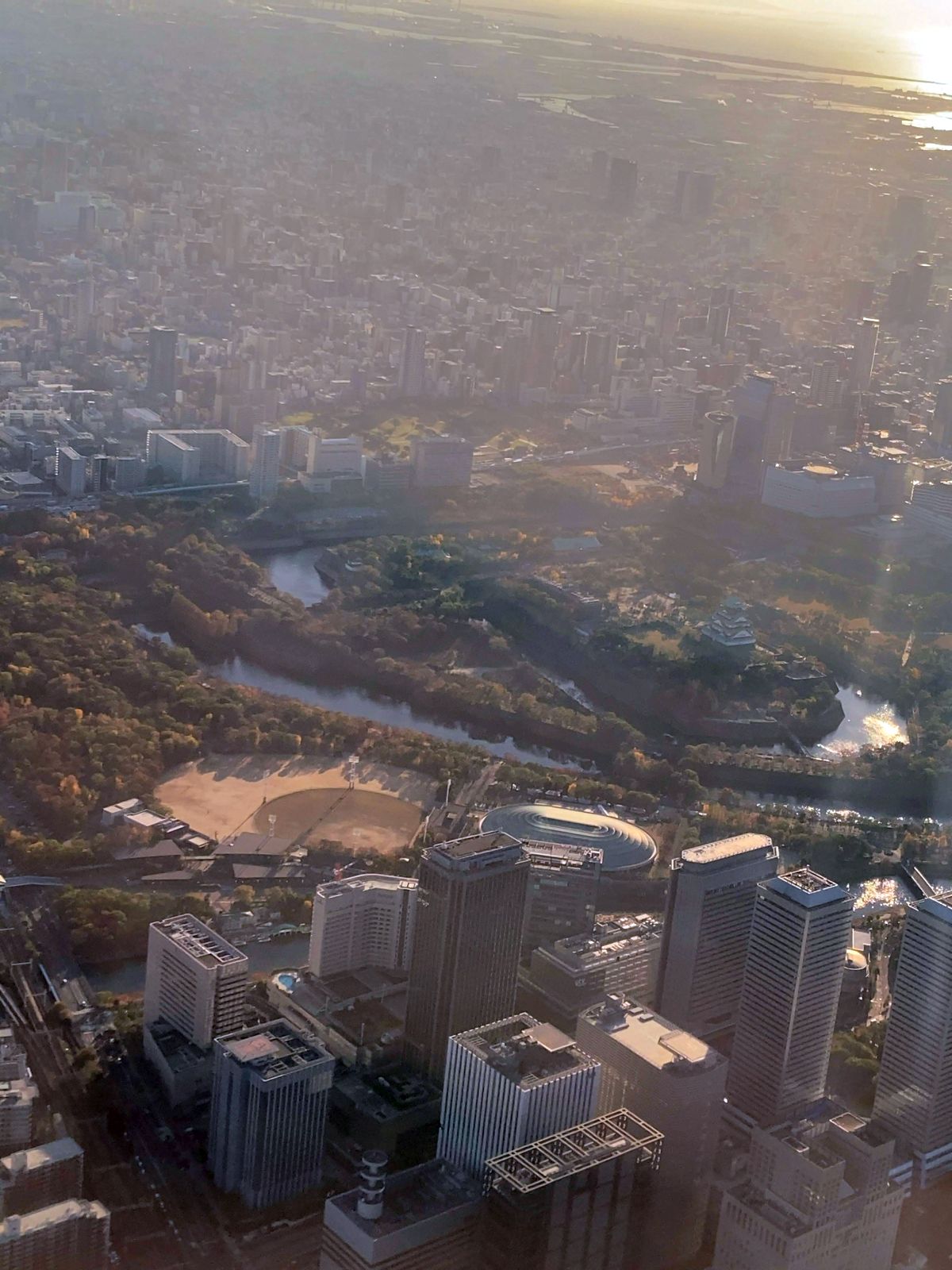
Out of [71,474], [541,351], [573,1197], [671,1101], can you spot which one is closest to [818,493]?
[541,351]

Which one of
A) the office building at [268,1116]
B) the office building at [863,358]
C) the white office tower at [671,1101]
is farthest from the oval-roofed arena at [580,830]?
the office building at [863,358]

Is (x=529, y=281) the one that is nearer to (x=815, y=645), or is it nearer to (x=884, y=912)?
(x=815, y=645)

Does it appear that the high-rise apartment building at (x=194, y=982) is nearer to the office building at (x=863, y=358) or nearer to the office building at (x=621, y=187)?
the office building at (x=863, y=358)

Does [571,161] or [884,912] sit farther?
[571,161]

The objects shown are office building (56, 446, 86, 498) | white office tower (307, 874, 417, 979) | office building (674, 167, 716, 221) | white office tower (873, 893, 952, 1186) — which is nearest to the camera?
white office tower (873, 893, 952, 1186)

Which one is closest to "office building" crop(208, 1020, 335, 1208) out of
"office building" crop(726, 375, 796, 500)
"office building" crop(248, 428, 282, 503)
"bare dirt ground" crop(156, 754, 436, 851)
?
"bare dirt ground" crop(156, 754, 436, 851)

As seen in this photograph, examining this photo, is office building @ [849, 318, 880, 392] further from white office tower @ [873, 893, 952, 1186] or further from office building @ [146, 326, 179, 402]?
white office tower @ [873, 893, 952, 1186]

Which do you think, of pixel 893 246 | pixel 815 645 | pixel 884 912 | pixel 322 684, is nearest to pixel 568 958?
pixel 884 912
